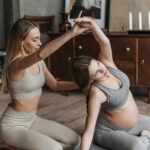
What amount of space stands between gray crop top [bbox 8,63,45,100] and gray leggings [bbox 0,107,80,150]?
107 mm

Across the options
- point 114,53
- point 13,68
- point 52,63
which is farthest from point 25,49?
point 52,63

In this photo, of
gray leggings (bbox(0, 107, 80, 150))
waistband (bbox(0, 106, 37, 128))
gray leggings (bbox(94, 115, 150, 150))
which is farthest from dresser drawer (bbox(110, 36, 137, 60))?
waistband (bbox(0, 106, 37, 128))

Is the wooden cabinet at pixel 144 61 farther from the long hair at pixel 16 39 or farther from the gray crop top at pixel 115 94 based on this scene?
the long hair at pixel 16 39

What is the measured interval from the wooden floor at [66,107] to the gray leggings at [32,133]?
62cm

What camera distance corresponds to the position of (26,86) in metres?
1.95

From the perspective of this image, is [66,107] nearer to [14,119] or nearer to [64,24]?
[64,24]

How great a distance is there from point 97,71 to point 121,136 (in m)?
0.41

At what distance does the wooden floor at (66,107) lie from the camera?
9.79 feet

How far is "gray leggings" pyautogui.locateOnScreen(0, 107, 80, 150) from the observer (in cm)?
188

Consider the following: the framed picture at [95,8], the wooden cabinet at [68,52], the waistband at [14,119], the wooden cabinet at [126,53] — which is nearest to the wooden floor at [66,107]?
the wooden cabinet at [68,52]

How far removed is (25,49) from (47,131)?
1.62ft

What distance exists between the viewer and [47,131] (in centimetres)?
208

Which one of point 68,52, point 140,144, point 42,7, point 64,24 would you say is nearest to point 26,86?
A: point 140,144

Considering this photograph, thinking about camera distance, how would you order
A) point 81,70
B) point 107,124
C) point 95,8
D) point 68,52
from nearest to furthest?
point 81,70, point 107,124, point 68,52, point 95,8
